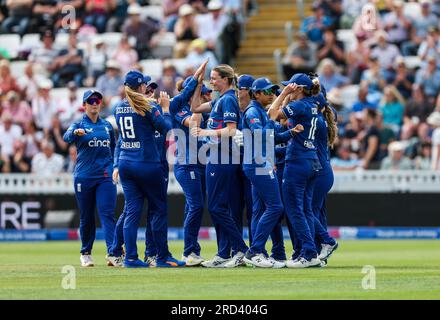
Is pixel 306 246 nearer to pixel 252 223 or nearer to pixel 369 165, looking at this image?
pixel 252 223

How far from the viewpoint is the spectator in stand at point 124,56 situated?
1196 inches

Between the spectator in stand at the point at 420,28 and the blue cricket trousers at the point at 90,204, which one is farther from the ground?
the spectator in stand at the point at 420,28

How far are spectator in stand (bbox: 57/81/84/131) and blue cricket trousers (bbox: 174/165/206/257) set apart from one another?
12.2 m

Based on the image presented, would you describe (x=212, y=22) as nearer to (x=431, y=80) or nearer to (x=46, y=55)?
(x=46, y=55)

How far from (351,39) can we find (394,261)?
1171cm

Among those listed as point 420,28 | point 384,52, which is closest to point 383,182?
point 384,52

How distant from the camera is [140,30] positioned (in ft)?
103

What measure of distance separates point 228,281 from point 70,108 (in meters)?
15.5

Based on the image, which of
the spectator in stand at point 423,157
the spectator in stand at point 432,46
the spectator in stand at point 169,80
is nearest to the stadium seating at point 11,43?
the spectator in stand at point 169,80

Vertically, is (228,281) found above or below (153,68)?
below

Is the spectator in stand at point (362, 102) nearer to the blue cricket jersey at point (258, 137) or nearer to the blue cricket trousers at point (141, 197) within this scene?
the blue cricket jersey at point (258, 137)

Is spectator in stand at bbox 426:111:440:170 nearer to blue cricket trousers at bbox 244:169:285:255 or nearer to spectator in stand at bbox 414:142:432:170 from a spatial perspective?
spectator in stand at bbox 414:142:432:170

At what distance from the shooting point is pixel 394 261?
748 inches

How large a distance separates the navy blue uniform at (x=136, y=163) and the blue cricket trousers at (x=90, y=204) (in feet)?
3.70
